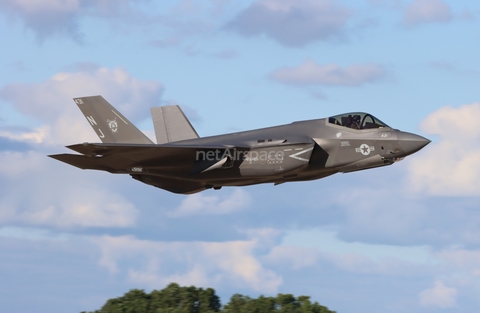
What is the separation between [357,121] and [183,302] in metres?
29.7

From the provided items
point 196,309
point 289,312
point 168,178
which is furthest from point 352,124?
point 196,309

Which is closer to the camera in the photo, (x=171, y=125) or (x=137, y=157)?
(x=137, y=157)

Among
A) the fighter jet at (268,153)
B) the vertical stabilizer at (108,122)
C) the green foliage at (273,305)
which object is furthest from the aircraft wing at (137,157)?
the green foliage at (273,305)

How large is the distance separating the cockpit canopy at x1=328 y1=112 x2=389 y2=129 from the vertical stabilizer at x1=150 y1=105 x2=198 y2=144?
7728 mm

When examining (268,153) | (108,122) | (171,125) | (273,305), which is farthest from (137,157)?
(273,305)

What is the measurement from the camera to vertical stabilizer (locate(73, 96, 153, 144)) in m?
36.5

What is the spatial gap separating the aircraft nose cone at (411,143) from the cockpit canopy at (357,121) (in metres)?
1.03

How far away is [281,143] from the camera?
3209 centimetres

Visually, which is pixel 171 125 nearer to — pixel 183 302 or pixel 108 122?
pixel 108 122

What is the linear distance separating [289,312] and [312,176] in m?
20.0

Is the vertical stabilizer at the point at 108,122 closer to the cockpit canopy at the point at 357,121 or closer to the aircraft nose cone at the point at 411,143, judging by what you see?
the cockpit canopy at the point at 357,121

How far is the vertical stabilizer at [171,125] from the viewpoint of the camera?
37.8 metres

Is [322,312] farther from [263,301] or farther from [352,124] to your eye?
[352,124]

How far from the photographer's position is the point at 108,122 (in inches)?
1446
